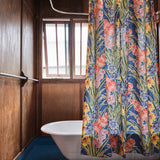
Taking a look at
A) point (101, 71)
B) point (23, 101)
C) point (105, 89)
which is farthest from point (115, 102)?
point (23, 101)

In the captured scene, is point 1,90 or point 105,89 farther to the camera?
point 1,90

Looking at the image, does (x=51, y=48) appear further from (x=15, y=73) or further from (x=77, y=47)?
(x=15, y=73)

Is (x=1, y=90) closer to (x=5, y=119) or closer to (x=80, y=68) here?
(x=5, y=119)

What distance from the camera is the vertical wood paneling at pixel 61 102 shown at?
283cm

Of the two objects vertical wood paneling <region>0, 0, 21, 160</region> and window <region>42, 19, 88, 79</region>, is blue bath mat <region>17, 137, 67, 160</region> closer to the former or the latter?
vertical wood paneling <region>0, 0, 21, 160</region>

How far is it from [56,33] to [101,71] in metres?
1.88

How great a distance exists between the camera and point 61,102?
9.34 ft

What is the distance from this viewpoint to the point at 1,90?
1614 mm

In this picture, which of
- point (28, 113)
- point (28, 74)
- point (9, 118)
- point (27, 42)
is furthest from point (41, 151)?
point (27, 42)

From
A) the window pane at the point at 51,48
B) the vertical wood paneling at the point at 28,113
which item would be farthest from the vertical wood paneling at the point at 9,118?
the window pane at the point at 51,48

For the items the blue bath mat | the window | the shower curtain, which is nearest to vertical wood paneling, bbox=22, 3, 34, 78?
the window

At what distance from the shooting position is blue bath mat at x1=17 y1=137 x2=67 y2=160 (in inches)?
87.8

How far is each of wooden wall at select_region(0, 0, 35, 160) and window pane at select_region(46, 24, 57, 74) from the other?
1.35 ft

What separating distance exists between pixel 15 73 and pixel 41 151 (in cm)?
119
